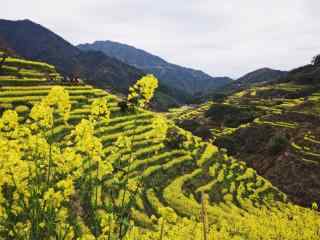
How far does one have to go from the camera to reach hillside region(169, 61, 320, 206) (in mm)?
52656

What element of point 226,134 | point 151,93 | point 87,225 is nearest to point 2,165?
point 151,93

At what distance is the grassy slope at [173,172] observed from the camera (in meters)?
33.3

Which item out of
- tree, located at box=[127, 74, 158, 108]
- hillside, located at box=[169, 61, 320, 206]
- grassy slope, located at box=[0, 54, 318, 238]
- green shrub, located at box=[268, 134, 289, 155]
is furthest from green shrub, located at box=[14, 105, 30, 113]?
green shrub, located at box=[268, 134, 289, 155]

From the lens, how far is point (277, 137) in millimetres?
63094

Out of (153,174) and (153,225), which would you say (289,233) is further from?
(153,174)

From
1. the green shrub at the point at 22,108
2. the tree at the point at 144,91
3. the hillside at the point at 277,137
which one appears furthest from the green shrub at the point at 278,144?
the tree at the point at 144,91

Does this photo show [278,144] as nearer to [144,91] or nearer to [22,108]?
[22,108]

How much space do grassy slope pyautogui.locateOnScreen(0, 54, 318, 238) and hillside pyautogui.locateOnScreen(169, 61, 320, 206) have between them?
229 inches

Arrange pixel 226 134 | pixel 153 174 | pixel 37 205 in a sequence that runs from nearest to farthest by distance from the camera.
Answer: pixel 37 205
pixel 153 174
pixel 226 134

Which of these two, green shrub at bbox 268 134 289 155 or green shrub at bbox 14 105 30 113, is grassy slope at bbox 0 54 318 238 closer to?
green shrub at bbox 14 105 30 113

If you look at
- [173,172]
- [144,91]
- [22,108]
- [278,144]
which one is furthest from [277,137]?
[144,91]

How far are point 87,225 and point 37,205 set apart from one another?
17665 mm

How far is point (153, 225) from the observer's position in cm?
2848

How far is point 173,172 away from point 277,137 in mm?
28447
